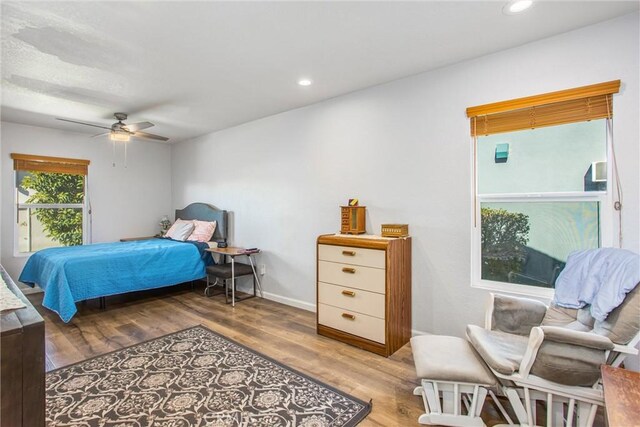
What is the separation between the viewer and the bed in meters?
3.28

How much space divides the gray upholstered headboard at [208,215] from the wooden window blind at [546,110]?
3.70 metres

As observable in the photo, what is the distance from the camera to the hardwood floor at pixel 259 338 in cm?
211

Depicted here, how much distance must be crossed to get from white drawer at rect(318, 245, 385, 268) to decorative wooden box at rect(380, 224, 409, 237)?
348 millimetres

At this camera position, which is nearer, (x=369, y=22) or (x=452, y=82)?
(x=369, y=22)

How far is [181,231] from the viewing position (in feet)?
16.5

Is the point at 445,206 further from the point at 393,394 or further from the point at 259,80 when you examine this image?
the point at 259,80

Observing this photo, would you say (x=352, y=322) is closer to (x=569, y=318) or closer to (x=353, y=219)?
(x=353, y=219)

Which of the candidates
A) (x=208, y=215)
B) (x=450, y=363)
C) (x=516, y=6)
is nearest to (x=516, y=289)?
(x=450, y=363)

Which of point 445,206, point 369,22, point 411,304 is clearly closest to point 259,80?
point 369,22

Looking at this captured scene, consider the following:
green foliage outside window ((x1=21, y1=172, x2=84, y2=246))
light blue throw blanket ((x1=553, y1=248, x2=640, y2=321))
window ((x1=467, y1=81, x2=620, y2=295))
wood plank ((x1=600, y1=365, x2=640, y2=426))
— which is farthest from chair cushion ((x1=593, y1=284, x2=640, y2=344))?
green foliage outside window ((x1=21, y1=172, x2=84, y2=246))

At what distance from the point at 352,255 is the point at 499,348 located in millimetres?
1311

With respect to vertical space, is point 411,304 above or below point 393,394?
above

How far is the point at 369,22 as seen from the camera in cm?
206

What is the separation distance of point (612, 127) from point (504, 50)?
3.11ft
